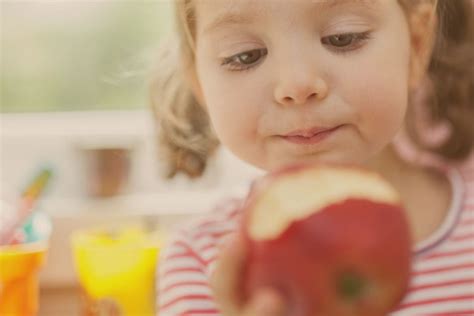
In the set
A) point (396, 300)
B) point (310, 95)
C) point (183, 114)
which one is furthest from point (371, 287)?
point (183, 114)

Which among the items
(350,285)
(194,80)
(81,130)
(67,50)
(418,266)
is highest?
(67,50)

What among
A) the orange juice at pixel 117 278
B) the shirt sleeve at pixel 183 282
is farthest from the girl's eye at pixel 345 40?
the orange juice at pixel 117 278

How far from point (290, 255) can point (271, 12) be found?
0.30m

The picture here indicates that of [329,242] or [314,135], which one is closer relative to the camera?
[329,242]

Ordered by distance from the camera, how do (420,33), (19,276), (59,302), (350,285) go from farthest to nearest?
(59,302) → (19,276) → (420,33) → (350,285)

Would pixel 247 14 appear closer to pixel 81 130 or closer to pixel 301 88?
pixel 301 88

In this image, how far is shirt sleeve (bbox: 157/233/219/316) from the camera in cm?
101

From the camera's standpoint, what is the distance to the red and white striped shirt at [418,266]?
988 millimetres

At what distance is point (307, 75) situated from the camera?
0.75 meters

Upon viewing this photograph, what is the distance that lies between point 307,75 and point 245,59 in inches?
3.9

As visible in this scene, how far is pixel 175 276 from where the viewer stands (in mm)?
1041

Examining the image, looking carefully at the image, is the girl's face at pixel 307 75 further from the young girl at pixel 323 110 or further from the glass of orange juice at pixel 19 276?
the glass of orange juice at pixel 19 276

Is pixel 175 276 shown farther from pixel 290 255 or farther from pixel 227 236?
pixel 290 255

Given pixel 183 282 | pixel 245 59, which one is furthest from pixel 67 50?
pixel 245 59
